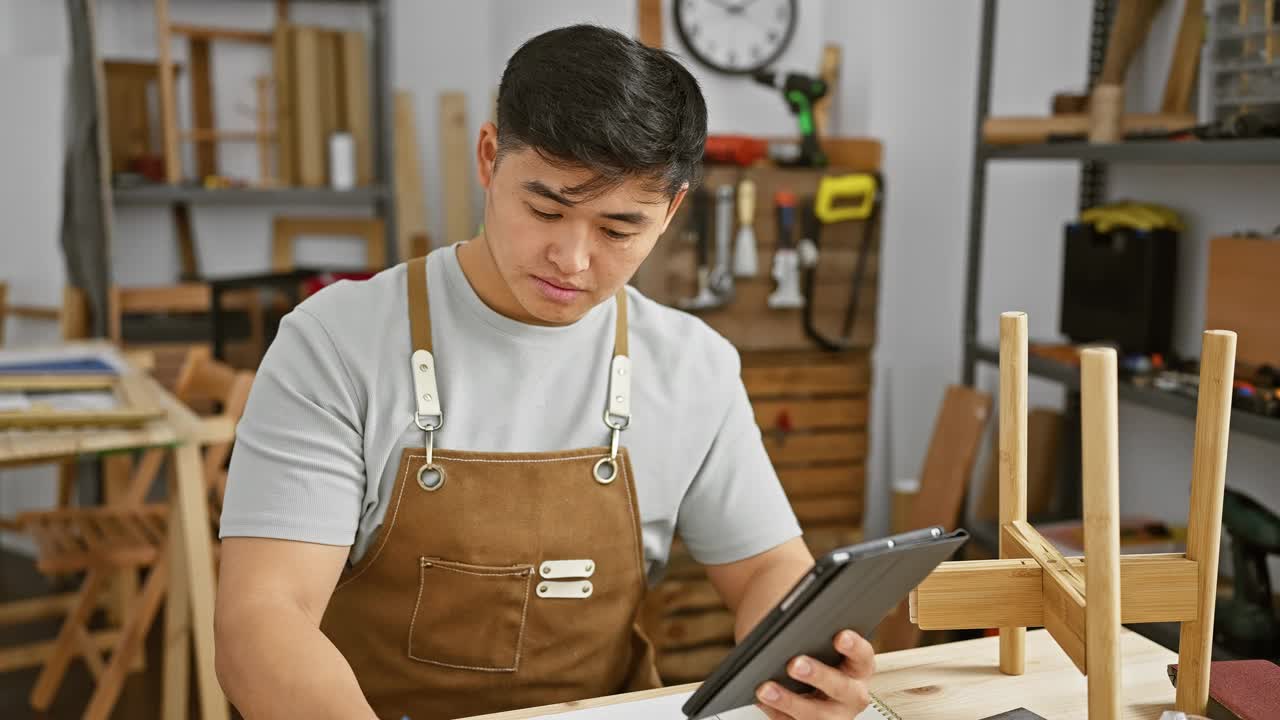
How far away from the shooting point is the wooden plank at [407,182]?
4.45m

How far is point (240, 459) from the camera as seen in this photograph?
125cm

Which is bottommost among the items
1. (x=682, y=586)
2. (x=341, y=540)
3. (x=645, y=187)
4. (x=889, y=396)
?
(x=682, y=586)

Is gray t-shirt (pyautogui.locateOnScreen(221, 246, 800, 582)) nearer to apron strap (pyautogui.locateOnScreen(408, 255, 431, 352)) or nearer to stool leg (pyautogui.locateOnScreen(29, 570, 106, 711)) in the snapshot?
apron strap (pyautogui.locateOnScreen(408, 255, 431, 352))

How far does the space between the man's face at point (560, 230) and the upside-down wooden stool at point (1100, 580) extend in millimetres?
391

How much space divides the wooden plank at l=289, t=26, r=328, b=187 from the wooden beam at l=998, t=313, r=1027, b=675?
3505mm

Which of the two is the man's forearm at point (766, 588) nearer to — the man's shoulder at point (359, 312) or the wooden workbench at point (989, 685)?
the wooden workbench at point (989, 685)

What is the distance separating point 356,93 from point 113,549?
2058 mm

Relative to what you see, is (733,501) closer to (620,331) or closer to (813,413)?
(620,331)

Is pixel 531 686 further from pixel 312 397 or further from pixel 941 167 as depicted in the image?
pixel 941 167

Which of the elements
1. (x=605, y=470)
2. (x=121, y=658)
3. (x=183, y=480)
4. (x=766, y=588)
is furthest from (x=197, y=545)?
(x=766, y=588)

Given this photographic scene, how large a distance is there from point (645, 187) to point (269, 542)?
0.54 meters

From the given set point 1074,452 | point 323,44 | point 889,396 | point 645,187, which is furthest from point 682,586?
point 323,44

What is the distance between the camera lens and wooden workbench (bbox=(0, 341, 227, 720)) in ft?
7.09

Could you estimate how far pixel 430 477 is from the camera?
131 cm
